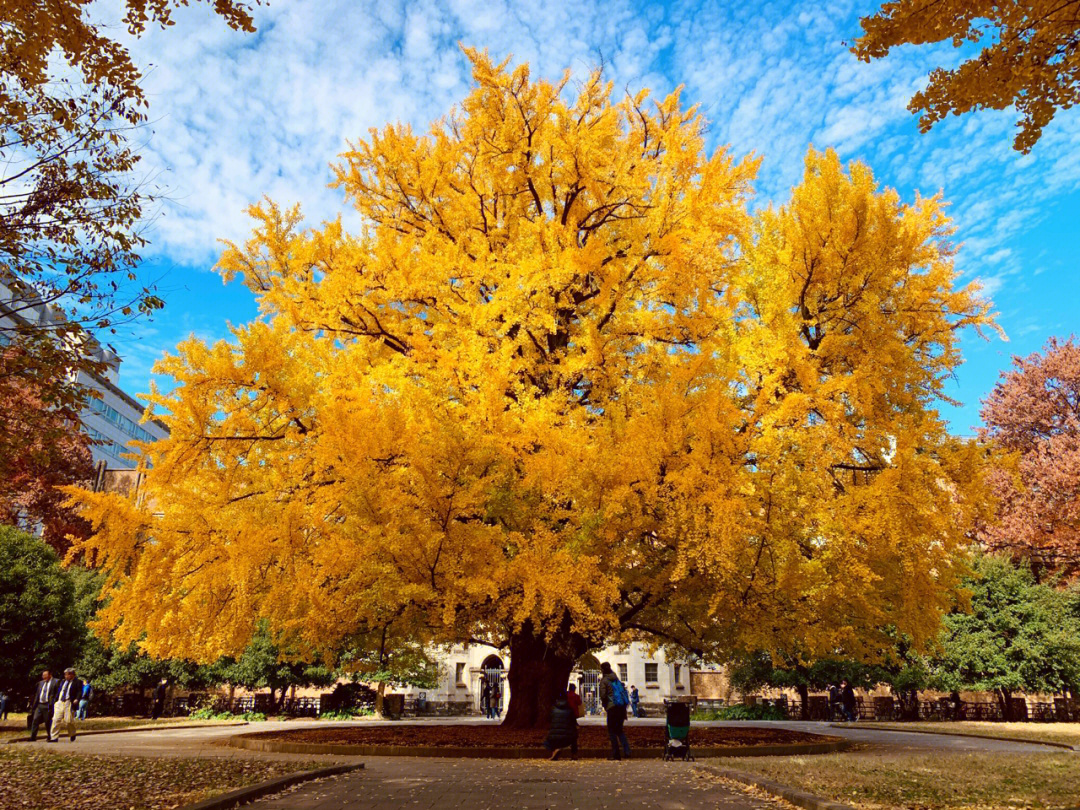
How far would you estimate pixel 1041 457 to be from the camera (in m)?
28.3

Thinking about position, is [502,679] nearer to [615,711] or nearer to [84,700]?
[84,700]

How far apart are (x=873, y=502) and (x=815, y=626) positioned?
2.32 m

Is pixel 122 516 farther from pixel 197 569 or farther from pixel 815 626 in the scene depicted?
pixel 815 626

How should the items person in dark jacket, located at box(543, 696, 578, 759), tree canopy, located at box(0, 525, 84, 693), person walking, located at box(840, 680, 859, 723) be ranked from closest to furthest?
1. person in dark jacket, located at box(543, 696, 578, 759)
2. tree canopy, located at box(0, 525, 84, 693)
3. person walking, located at box(840, 680, 859, 723)

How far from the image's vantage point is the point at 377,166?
47.7 ft

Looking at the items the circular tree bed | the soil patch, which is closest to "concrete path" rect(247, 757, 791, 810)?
the circular tree bed

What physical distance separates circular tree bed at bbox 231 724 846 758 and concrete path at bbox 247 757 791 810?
53.2 inches

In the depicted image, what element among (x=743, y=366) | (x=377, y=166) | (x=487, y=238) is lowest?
(x=743, y=366)

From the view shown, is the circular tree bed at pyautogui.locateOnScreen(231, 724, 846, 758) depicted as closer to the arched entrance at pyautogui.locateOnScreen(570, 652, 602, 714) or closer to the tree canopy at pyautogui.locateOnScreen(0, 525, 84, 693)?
the tree canopy at pyautogui.locateOnScreen(0, 525, 84, 693)

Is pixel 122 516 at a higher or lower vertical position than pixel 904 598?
higher

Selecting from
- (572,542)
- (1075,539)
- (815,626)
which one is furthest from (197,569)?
(1075,539)

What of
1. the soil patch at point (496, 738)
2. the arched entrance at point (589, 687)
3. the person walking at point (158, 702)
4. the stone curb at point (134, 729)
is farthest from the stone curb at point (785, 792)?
the arched entrance at point (589, 687)

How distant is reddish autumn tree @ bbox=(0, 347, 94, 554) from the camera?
7492mm

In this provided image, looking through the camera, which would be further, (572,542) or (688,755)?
(688,755)
